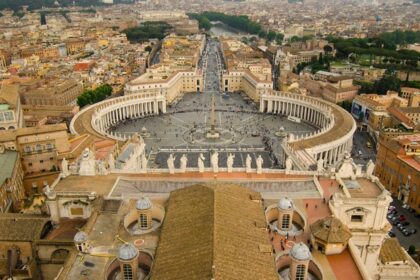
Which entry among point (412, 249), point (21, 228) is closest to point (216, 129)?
point (412, 249)

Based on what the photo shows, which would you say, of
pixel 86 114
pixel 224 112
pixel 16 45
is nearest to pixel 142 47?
pixel 16 45

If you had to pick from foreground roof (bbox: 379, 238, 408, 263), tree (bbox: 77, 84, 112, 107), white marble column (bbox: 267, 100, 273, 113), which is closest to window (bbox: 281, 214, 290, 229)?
Answer: foreground roof (bbox: 379, 238, 408, 263)

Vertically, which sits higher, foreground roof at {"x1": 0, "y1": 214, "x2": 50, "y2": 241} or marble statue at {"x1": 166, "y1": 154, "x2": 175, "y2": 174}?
marble statue at {"x1": 166, "y1": 154, "x2": 175, "y2": 174}

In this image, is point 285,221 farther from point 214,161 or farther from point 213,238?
point 214,161

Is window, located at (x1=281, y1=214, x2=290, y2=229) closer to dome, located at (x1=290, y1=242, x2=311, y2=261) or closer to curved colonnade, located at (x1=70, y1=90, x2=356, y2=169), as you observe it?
dome, located at (x1=290, y1=242, x2=311, y2=261)

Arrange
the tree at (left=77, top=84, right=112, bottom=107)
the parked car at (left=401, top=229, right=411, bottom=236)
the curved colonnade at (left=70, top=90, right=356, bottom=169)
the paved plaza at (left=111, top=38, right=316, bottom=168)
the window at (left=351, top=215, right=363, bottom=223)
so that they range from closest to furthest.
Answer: the window at (left=351, top=215, right=363, bottom=223), the parked car at (left=401, top=229, right=411, bottom=236), the curved colonnade at (left=70, top=90, right=356, bottom=169), the paved plaza at (left=111, top=38, right=316, bottom=168), the tree at (left=77, top=84, right=112, bottom=107)

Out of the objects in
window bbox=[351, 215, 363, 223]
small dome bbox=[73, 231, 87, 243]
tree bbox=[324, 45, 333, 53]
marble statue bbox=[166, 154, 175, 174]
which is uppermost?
small dome bbox=[73, 231, 87, 243]

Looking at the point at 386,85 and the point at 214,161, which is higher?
the point at 214,161

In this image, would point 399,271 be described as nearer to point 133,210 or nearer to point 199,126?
point 133,210
